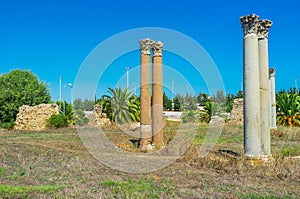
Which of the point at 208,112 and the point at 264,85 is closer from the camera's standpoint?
the point at 264,85

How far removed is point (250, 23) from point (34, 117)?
68.7ft

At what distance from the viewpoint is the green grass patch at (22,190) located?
5.25m

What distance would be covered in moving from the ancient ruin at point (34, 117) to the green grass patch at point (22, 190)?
21.2m

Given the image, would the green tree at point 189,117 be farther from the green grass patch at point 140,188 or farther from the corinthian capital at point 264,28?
the green grass patch at point 140,188

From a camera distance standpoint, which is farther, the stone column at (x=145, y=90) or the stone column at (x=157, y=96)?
the stone column at (x=145, y=90)

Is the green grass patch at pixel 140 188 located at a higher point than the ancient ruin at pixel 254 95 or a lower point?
lower

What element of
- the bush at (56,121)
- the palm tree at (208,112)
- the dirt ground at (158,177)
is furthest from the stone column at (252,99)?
the palm tree at (208,112)

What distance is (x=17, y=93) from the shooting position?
3472 cm

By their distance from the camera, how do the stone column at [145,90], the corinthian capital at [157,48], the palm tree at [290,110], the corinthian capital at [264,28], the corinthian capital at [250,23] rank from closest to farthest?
the corinthian capital at [250,23] < the corinthian capital at [264,28] < the stone column at [145,90] < the corinthian capital at [157,48] < the palm tree at [290,110]

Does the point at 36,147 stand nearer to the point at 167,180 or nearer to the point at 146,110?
the point at 146,110

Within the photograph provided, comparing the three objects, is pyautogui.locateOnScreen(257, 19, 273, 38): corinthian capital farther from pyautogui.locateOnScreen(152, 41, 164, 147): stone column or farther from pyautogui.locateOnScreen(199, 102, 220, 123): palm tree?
pyautogui.locateOnScreen(199, 102, 220, 123): palm tree

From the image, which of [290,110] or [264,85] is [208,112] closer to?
[290,110]

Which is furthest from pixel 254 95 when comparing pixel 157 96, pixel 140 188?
pixel 157 96

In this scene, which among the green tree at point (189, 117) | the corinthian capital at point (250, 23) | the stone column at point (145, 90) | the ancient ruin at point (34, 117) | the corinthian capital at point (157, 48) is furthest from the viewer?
the green tree at point (189, 117)
